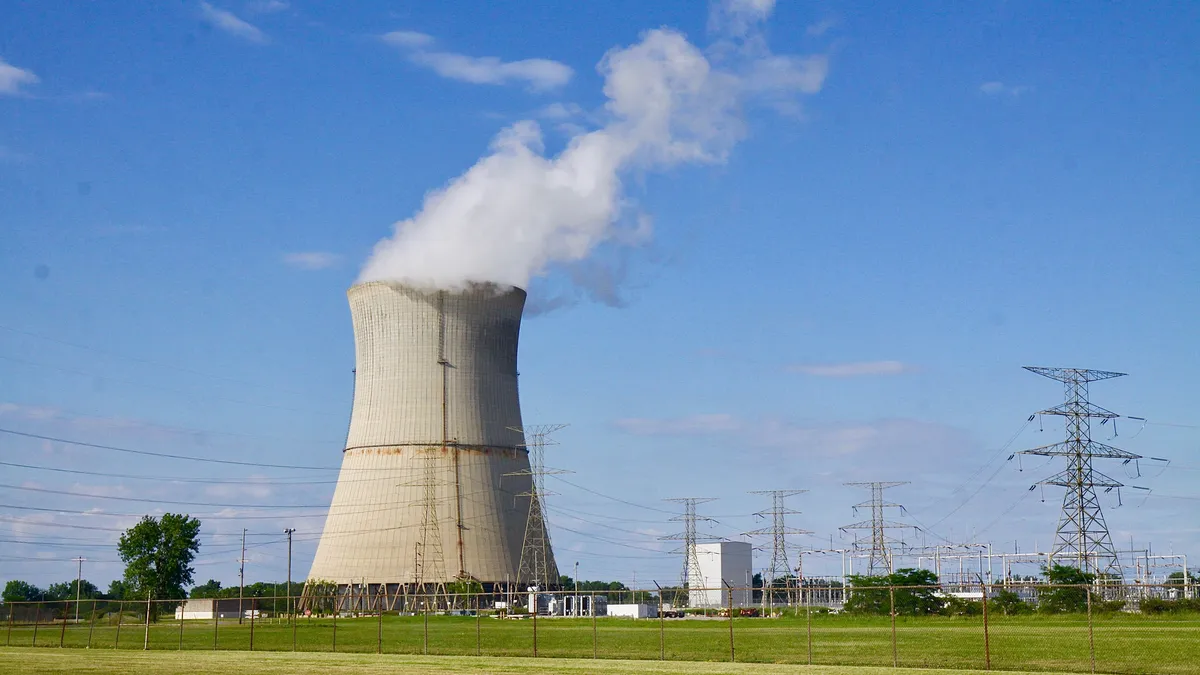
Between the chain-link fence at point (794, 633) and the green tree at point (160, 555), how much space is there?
9918 millimetres

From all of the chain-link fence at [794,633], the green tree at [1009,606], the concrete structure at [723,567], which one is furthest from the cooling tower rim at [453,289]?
the concrete structure at [723,567]

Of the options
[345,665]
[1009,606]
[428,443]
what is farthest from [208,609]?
[345,665]

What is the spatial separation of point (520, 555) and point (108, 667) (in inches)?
1345

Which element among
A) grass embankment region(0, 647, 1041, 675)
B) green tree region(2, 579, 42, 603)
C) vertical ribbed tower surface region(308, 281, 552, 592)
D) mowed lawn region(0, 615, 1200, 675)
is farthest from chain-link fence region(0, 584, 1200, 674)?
green tree region(2, 579, 42, 603)

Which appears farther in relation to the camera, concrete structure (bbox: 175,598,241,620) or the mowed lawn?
concrete structure (bbox: 175,598,241,620)

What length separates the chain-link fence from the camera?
2173 centimetres

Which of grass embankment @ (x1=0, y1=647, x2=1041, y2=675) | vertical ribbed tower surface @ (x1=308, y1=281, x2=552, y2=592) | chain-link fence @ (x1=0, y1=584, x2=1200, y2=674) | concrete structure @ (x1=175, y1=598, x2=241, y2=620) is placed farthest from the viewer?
concrete structure @ (x1=175, y1=598, x2=241, y2=620)

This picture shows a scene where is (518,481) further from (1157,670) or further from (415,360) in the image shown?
(1157,670)

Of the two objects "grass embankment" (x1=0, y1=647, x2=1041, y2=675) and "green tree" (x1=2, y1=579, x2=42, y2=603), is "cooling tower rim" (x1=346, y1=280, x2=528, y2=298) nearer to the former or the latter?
"grass embankment" (x1=0, y1=647, x2=1041, y2=675)

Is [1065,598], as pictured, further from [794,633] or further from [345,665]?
[345,665]

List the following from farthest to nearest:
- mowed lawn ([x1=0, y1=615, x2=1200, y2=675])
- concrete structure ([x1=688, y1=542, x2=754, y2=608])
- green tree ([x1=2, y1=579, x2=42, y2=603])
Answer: green tree ([x1=2, y1=579, x2=42, y2=603])
concrete structure ([x1=688, y1=542, x2=754, y2=608])
mowed lawn ([x1=0, y1=615, x2=1200, y2=675])

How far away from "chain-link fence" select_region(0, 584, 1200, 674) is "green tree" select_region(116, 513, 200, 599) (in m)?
9.92

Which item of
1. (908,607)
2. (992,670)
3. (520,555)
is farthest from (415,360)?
(992,670)

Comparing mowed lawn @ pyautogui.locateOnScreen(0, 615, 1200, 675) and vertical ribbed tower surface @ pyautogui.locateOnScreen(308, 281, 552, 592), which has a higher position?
vertical ribbed tower surface @ pyautogui.locateOnScreen(308, 281, 552, 592)
